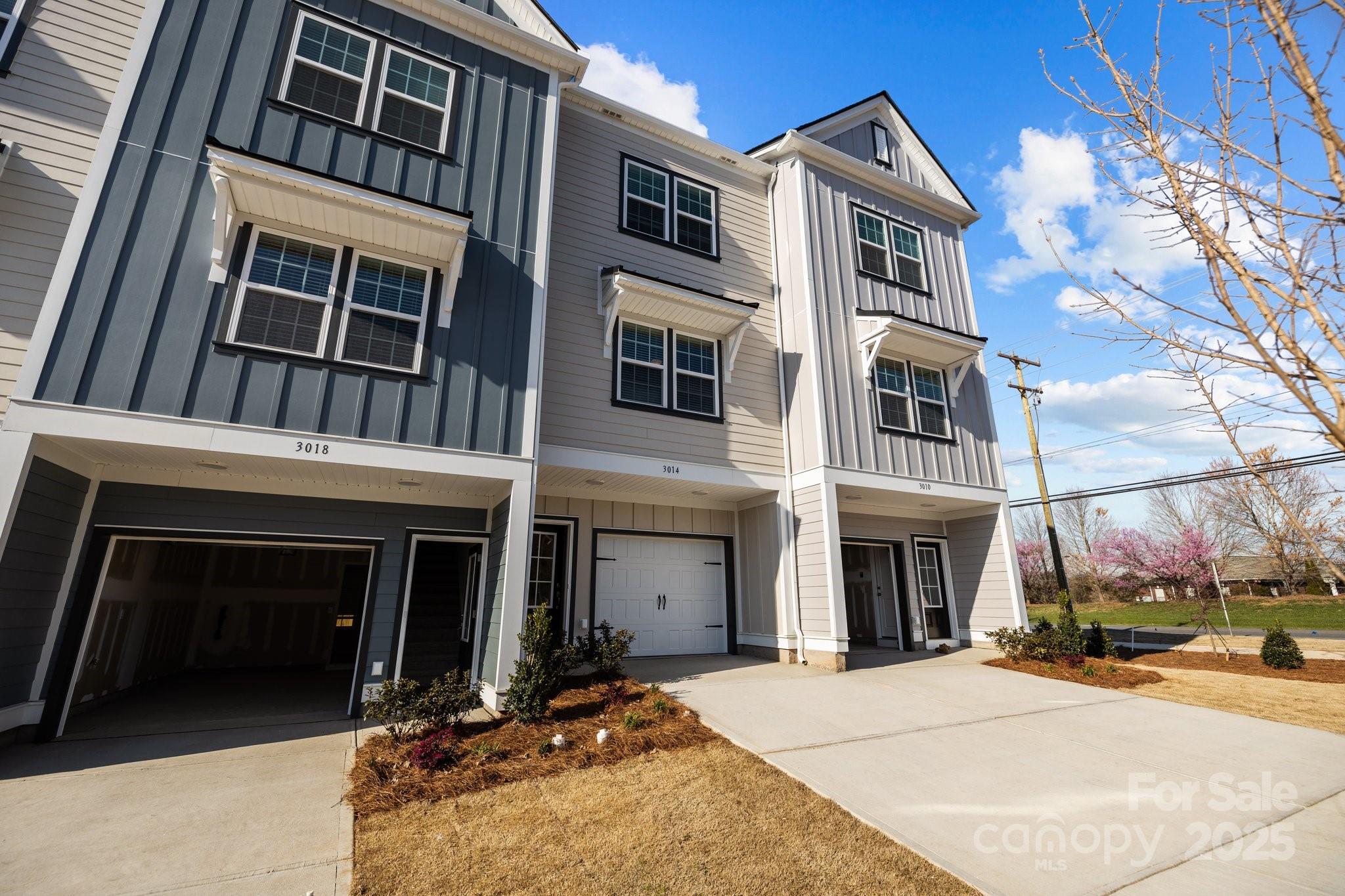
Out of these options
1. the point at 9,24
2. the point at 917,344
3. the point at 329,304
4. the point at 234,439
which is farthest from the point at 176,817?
the point at 917,344

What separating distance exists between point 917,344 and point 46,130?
501 inches

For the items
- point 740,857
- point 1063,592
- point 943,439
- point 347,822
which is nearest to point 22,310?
point 347,822

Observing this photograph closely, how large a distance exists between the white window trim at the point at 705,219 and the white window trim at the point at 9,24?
28.3 ft


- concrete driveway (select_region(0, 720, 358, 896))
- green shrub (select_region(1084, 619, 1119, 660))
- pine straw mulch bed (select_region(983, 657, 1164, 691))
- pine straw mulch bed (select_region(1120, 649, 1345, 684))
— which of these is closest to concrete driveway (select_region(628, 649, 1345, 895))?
pine straw mulch bed (select_region(983, 657, 1164, 691))

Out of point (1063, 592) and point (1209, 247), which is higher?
point (1209, 247)

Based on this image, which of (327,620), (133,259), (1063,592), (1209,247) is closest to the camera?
(1209,247)

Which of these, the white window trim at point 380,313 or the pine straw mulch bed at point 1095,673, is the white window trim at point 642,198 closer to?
the white window trim at point 380,313

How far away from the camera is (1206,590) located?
2831cm

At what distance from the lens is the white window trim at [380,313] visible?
22.1 feet

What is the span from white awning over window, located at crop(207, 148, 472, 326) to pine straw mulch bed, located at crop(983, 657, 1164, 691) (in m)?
10.3

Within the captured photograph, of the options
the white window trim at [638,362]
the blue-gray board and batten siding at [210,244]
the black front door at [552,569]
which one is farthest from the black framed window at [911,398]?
the blue-gray board and batten siding at [210,244]

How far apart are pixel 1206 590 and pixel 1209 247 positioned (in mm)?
37003

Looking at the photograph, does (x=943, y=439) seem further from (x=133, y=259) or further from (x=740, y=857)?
(x=133, y=259)

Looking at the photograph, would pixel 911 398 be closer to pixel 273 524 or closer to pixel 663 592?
pixel 663 592
